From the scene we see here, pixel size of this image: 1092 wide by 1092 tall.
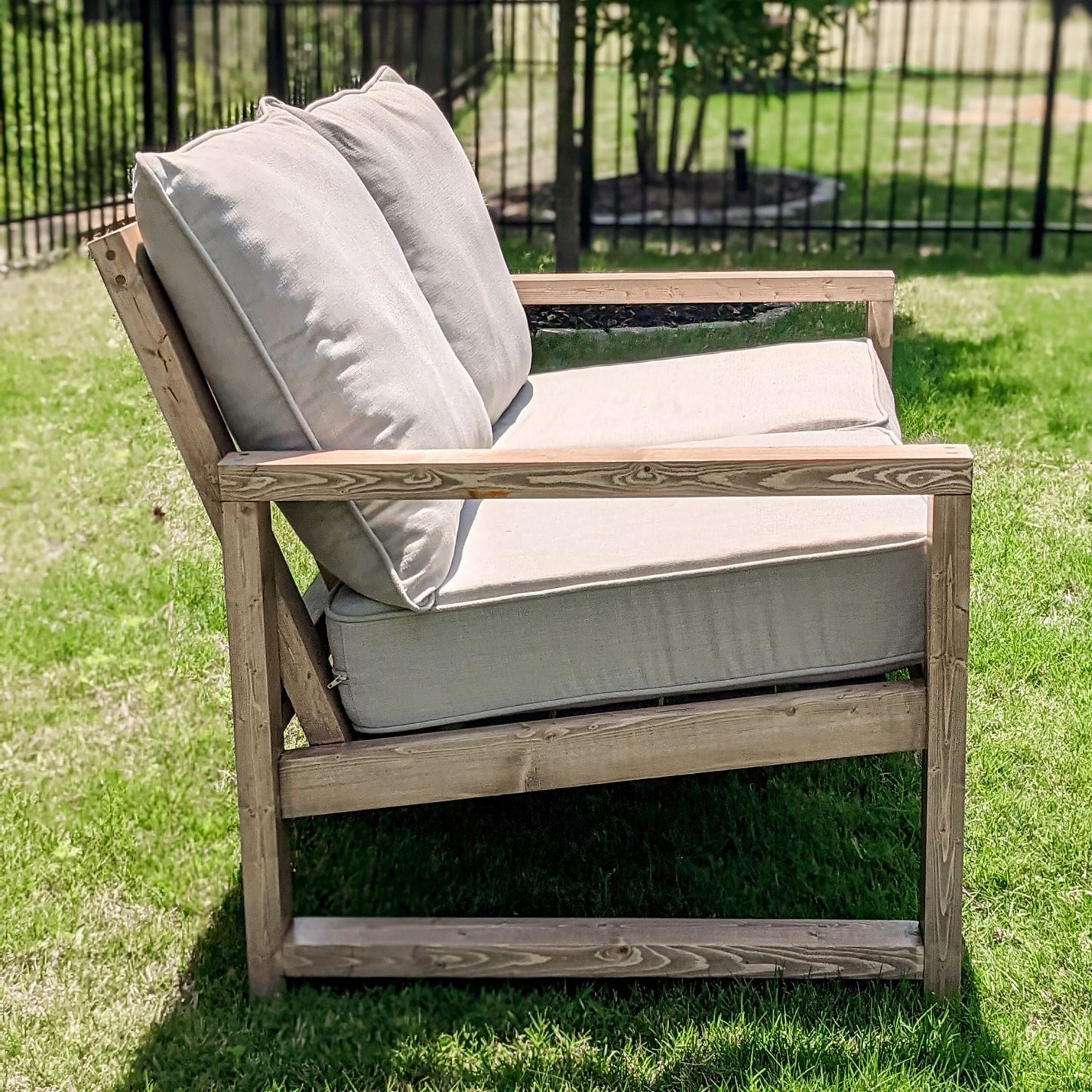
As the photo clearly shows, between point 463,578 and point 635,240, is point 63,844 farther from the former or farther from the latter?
point 635,240

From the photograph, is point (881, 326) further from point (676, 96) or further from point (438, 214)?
point (676, 96)

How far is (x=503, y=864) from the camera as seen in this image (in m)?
2.75

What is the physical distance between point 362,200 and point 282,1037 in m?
1.39

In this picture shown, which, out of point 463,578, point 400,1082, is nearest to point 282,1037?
point 400,1082

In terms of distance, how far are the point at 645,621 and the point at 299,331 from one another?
66 centimetres

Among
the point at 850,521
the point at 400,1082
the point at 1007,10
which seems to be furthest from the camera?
the point at 1007,10

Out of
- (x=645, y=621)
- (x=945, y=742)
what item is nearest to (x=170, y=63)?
(x=645, y=621)

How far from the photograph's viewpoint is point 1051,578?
3.71 metres

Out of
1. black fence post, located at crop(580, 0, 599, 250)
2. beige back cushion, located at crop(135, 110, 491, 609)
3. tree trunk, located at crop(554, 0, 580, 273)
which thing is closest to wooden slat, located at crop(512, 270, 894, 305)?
beige back cushion, located at crop(135, 110, 491, 609)

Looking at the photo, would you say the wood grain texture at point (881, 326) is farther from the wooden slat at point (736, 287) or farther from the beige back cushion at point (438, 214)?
the beige back cushion at point (438, 214)

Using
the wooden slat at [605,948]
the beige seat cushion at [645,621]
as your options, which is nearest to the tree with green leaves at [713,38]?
the beige seat cushion at [645,621]

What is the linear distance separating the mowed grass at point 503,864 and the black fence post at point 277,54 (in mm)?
3418

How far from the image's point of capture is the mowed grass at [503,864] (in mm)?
2229

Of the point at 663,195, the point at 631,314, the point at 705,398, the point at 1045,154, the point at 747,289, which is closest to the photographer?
the point at 705,398
